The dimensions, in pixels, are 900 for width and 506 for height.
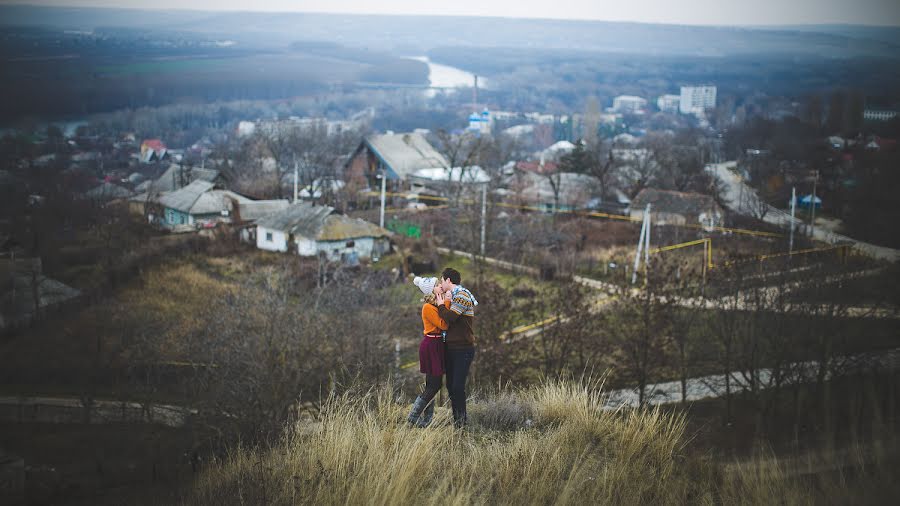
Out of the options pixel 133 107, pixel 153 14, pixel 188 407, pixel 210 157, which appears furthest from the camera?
pixel 153 14

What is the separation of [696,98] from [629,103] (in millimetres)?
11056

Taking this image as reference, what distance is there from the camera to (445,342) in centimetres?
609

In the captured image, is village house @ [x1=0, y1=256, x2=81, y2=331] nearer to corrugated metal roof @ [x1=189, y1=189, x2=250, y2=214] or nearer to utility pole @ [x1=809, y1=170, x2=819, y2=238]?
corrugated metal roof @ [x1=189, y1=189, x2=250, y2=214]

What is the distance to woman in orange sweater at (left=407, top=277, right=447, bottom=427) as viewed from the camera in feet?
19.4

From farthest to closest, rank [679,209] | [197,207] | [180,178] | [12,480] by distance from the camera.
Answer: [180,178]
[679,209]
[197,207]
[12,480]

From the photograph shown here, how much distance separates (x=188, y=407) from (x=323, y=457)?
29.9 feet

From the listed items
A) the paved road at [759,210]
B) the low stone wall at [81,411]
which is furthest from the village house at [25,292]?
the paved road at [759,210]

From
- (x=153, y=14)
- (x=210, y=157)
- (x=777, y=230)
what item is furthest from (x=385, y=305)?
(x=153, y=14)

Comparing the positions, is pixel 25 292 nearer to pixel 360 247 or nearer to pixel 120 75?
pixel 360 247

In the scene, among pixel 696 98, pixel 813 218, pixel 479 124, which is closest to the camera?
pixel 813 218

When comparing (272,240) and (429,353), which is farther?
(272,240)

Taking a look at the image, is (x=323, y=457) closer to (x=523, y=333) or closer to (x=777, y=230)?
(x=523, y=333)

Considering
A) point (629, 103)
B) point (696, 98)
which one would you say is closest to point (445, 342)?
point (696, 98)

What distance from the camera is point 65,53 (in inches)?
1236
